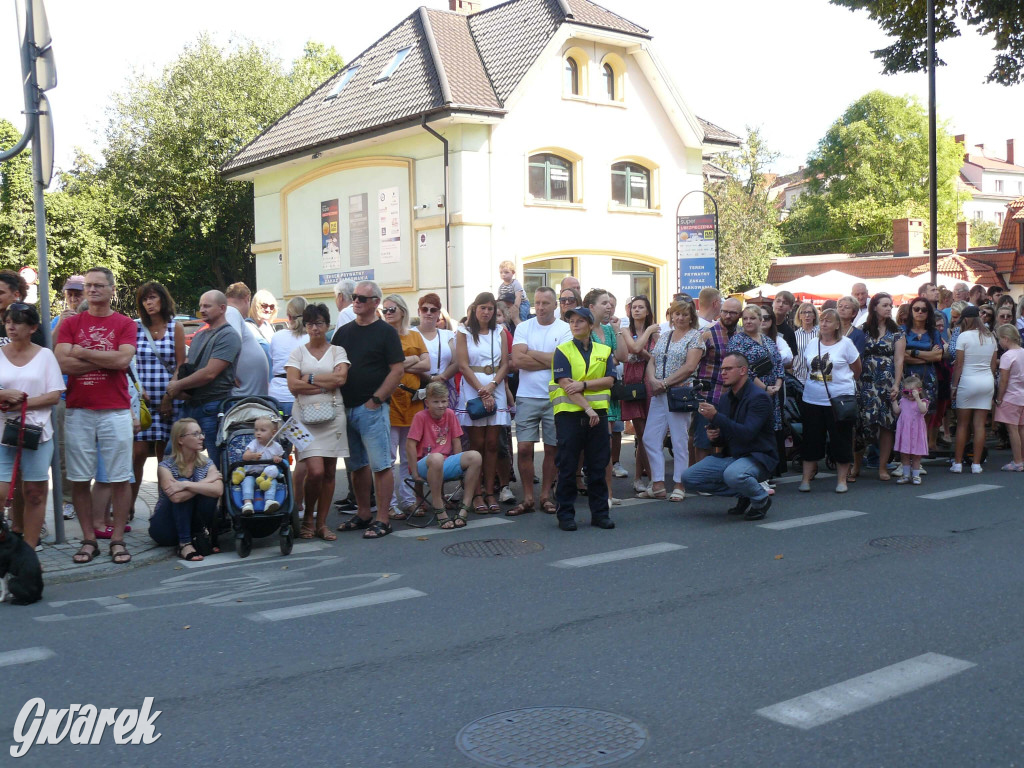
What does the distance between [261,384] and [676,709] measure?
227 inches

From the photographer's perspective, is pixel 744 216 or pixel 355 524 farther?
pixel 744 216

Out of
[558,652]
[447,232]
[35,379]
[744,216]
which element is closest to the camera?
[558,652]

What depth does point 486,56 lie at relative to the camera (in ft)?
93.8

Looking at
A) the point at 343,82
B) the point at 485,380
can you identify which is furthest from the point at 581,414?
the point at 343,82

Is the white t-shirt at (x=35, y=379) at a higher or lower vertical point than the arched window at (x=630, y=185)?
lower

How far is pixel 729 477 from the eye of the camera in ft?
29.7

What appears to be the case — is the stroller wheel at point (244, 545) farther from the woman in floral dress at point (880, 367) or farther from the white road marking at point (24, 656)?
the woman in floral dress at point (880, 367)

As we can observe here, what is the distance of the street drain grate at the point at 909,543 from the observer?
772 cm

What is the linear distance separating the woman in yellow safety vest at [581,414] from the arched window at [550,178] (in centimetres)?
1896

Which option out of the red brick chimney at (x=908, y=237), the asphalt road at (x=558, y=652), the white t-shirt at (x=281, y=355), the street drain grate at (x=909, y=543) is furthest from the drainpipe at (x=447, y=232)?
the red brick chimney at (x=908, y=237)

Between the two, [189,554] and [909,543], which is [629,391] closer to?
[909,543]

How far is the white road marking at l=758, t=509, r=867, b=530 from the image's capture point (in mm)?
8727

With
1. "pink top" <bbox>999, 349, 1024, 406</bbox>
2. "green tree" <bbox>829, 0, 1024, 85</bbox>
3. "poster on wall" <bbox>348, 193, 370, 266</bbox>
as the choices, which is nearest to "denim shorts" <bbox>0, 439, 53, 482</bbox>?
"pink top" <bbox>999, 349, 1024, 406</bbox>

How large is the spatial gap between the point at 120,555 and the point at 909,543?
6.00 m
